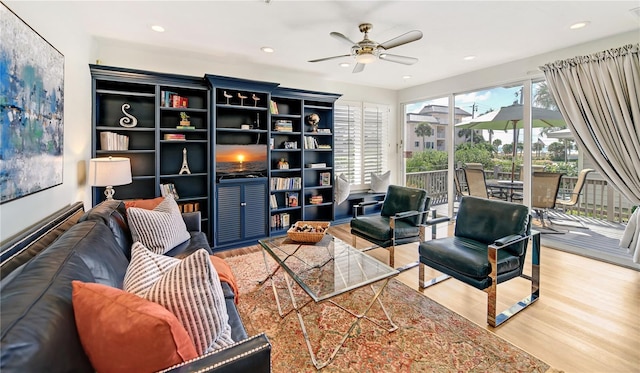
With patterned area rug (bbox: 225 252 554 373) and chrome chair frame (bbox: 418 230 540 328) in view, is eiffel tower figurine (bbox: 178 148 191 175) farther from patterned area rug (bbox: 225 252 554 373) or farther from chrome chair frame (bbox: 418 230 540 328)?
chrome chair frame (bbox: 418 230 540 328)

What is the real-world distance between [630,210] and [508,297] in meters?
2.22

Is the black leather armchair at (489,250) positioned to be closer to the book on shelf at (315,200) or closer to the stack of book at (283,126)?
the book on shelf at (315,200)

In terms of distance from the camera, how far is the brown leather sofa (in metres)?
0.77

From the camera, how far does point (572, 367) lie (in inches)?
69.9

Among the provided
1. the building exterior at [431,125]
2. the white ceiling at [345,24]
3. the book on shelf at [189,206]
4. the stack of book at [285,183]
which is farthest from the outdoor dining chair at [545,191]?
the book on shelf at [189,206]

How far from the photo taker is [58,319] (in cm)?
90

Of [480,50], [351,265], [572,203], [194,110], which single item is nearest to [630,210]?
[572,203]

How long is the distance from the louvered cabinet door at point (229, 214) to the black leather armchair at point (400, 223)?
5.29 ft

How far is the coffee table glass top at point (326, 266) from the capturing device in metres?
1.92

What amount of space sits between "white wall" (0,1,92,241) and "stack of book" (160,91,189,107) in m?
0.74

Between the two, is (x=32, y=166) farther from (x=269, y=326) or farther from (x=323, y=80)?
A: (x=323, y=80)

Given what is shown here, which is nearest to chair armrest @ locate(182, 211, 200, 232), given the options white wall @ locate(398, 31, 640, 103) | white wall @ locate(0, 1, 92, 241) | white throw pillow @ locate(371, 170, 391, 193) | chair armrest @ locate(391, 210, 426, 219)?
white wall @ locate(0, 1, 92, 241)

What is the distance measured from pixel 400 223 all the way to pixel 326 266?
139cm

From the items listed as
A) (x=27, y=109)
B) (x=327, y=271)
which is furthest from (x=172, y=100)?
(x=327, y=271)
